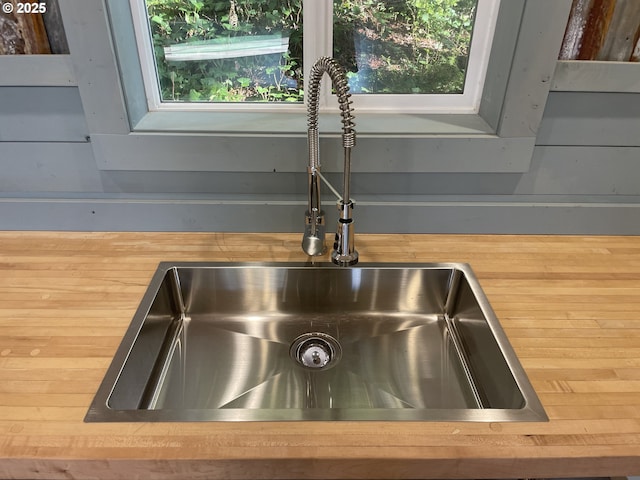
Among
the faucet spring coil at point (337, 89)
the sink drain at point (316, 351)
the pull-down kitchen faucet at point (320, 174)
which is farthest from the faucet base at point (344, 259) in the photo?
the faucet spring coil at point (337, 89)

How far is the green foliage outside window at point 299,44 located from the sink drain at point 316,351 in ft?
2.09

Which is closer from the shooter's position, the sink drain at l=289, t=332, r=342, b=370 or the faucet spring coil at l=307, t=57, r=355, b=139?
the faucet spring coil at l=307, t=57, r=355, b=139

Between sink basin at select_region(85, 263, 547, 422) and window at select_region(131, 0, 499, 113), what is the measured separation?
478 mm

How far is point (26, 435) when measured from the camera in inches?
26.3

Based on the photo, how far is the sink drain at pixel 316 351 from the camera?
3.31 ft

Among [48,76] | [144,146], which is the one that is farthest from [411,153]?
[48,76]

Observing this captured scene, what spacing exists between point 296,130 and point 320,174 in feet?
0.52

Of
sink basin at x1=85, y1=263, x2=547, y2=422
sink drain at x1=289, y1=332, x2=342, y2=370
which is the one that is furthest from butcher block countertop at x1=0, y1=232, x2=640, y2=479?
sink drain at x1=289, y1=332, x2=342, y2=370

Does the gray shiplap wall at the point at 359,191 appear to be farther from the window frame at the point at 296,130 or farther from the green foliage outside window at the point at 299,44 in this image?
the green foliage outside window at the point at 299,44

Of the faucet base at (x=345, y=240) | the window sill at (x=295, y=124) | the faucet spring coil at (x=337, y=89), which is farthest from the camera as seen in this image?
the window sill at (x=295, y=124)

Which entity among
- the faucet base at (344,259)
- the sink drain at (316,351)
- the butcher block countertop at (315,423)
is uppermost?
the faucet base at (344,259)

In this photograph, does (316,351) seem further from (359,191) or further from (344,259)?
(359,191)

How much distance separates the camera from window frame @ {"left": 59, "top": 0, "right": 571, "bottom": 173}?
1040mm

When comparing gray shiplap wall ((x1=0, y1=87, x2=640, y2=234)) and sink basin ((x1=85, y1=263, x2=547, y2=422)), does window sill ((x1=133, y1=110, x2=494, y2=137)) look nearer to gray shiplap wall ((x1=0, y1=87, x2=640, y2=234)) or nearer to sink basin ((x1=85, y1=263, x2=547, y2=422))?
gray shiplap wall ((x1=0, y1=87, x2=640, y2=234))
